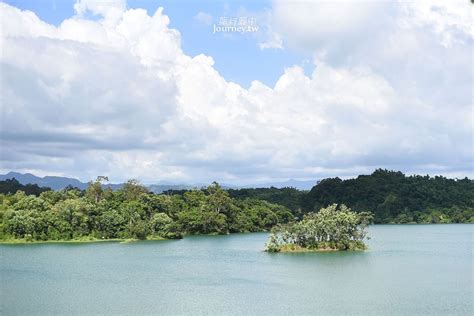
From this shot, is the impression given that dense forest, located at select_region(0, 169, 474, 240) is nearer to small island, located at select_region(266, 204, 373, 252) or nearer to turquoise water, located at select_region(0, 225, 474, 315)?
turquoise water, located at select_region(0, 225, 474, 315)

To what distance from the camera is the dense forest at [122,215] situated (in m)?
78.6

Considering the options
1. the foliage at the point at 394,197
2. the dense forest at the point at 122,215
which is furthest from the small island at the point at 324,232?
the foliage at the point at 394,197

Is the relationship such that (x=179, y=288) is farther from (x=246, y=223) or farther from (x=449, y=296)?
(x=246, y=223)

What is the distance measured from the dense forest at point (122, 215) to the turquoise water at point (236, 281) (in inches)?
482

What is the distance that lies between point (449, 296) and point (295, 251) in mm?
26023

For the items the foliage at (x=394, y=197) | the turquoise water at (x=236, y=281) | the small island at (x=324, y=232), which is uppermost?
the foliage at (x=394, y=197)

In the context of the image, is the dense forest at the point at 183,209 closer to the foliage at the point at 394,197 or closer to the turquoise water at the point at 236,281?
the foliage at the point at 394,197

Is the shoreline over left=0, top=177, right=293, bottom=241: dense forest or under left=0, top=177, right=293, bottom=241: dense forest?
under

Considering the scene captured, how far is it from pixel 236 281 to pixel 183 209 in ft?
189

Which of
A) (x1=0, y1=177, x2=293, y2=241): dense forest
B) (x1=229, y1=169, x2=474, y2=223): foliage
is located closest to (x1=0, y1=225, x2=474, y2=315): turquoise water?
(x1=0, y1=177, x2=293, y2=241): dense forest

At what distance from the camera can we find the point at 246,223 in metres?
101

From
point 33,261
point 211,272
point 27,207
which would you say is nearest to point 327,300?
point 211,272

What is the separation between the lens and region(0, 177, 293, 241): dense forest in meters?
78.6

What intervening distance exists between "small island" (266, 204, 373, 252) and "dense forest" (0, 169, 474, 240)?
26469 mm
